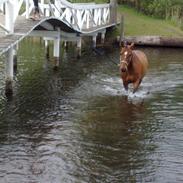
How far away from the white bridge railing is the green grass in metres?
1.73

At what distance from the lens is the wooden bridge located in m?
18.4

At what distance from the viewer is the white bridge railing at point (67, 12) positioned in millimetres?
18513

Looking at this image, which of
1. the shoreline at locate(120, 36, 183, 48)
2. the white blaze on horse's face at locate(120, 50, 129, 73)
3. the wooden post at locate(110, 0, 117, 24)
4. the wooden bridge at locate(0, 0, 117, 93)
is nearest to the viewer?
the wooden bridge at locate(0, 0, 117, 93)

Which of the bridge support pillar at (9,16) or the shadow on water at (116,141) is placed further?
the bridge support pillar at (9,16)

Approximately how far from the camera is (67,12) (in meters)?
26.7

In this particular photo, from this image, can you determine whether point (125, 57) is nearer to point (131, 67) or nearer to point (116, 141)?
point (131, 67)

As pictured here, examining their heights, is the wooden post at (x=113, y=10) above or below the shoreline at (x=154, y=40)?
above

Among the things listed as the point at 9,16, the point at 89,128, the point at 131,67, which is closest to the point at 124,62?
the point at 131,67

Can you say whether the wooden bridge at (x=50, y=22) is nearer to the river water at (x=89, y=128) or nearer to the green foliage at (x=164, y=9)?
the river water at (x=89, y=128)

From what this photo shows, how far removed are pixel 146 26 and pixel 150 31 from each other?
1460 mm

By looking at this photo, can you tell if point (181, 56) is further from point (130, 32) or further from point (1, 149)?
point (1, 149)

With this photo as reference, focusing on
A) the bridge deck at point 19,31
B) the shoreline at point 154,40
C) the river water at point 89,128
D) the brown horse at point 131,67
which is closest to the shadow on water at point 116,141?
the river water at point 89,128

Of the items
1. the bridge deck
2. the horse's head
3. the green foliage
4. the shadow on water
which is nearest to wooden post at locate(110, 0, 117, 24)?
the green foliage

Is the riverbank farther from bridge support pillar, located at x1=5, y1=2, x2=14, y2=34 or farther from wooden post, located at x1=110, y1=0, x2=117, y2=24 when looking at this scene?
bridge support pillar, located at x1=5, y1=2, x2=14, y2=34
